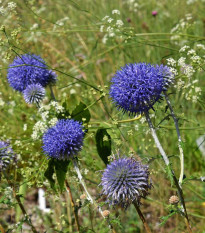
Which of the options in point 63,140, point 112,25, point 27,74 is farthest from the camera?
point 27,74

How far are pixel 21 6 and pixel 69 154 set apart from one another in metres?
1.51

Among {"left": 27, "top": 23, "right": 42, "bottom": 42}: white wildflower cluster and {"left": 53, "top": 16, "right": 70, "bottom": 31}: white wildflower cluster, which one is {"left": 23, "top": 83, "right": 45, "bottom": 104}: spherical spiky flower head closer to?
{"left": 27, "top": 23, "right": 42, "bottom": 42}: white wildflower cluster

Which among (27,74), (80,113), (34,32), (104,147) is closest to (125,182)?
(104,147)

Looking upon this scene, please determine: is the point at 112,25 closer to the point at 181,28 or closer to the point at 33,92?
the point at 33,92

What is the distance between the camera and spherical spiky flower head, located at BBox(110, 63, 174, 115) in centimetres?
197

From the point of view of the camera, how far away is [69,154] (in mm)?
2369

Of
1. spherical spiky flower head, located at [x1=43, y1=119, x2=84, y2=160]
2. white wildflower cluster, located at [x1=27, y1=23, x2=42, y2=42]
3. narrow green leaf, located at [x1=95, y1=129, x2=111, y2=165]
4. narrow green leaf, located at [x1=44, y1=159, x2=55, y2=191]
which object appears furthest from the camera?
white wildflower cluster, located at [x1=27, y1=23, x2=42, y2=42]

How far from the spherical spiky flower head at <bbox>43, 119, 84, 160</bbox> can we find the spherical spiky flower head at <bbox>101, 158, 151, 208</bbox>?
338mm

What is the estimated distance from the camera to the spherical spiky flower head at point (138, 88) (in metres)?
1.97

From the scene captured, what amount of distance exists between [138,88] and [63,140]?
0.62m

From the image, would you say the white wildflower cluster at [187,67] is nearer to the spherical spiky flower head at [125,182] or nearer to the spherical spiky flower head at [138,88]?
the spherical spiky flower head at [138,88]

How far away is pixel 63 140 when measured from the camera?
2.31 metres

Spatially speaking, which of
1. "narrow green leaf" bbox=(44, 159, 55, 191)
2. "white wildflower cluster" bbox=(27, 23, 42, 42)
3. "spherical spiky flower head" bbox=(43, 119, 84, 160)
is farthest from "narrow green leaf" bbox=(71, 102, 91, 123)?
"white wildflower cluster" bbox=(27, 23, 42, 42)

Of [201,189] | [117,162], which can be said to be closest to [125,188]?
[117,162]
